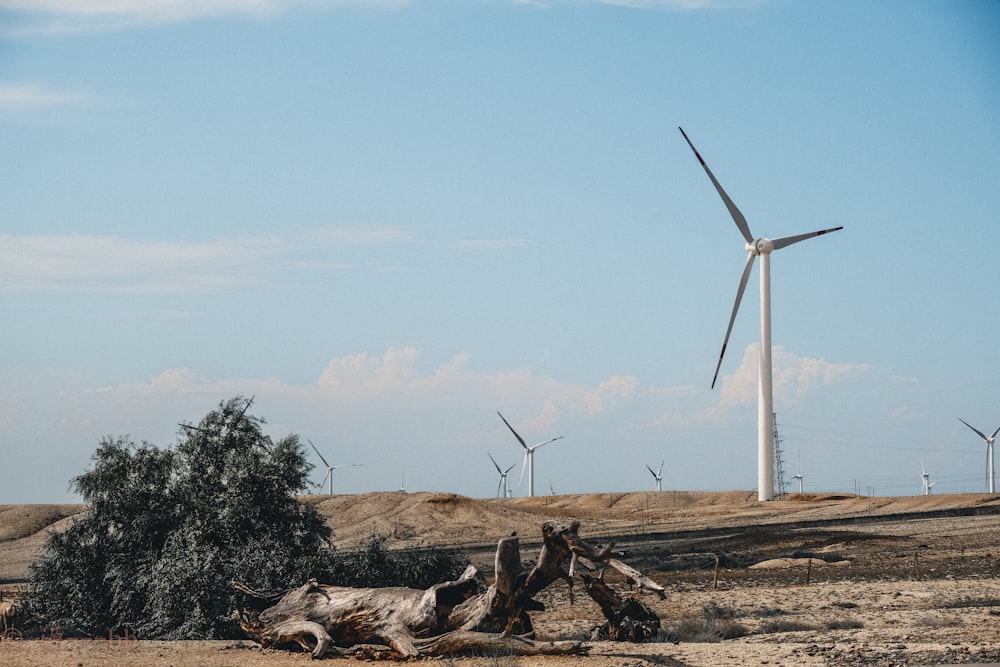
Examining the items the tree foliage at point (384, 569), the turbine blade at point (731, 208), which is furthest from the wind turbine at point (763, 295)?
the tree foliage at point (384, 569)

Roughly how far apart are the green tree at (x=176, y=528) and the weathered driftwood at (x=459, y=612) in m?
3.48

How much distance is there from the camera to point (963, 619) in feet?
78.2

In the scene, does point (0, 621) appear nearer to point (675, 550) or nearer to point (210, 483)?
point (210, 483)

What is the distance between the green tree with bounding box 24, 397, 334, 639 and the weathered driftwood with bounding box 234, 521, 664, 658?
3477 mm

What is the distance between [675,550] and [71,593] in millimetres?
34251

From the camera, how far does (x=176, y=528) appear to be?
27.2 m

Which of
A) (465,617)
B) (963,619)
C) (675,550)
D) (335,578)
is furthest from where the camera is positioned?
(675,550)

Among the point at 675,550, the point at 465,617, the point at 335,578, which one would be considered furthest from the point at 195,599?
the point at 675,550

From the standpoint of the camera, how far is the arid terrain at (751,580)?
20000 millimetres

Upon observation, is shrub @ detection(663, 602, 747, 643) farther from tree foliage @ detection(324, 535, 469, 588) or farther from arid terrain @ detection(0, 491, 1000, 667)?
tree foliage @ detection(324, 535, 469, 588)

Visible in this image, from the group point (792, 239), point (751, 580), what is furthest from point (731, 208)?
point (751, 580)

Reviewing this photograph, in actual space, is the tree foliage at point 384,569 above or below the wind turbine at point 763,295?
below

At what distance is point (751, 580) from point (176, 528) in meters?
18.8

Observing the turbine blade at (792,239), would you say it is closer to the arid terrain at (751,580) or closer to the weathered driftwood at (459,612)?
the arid terrain at (751,580)
